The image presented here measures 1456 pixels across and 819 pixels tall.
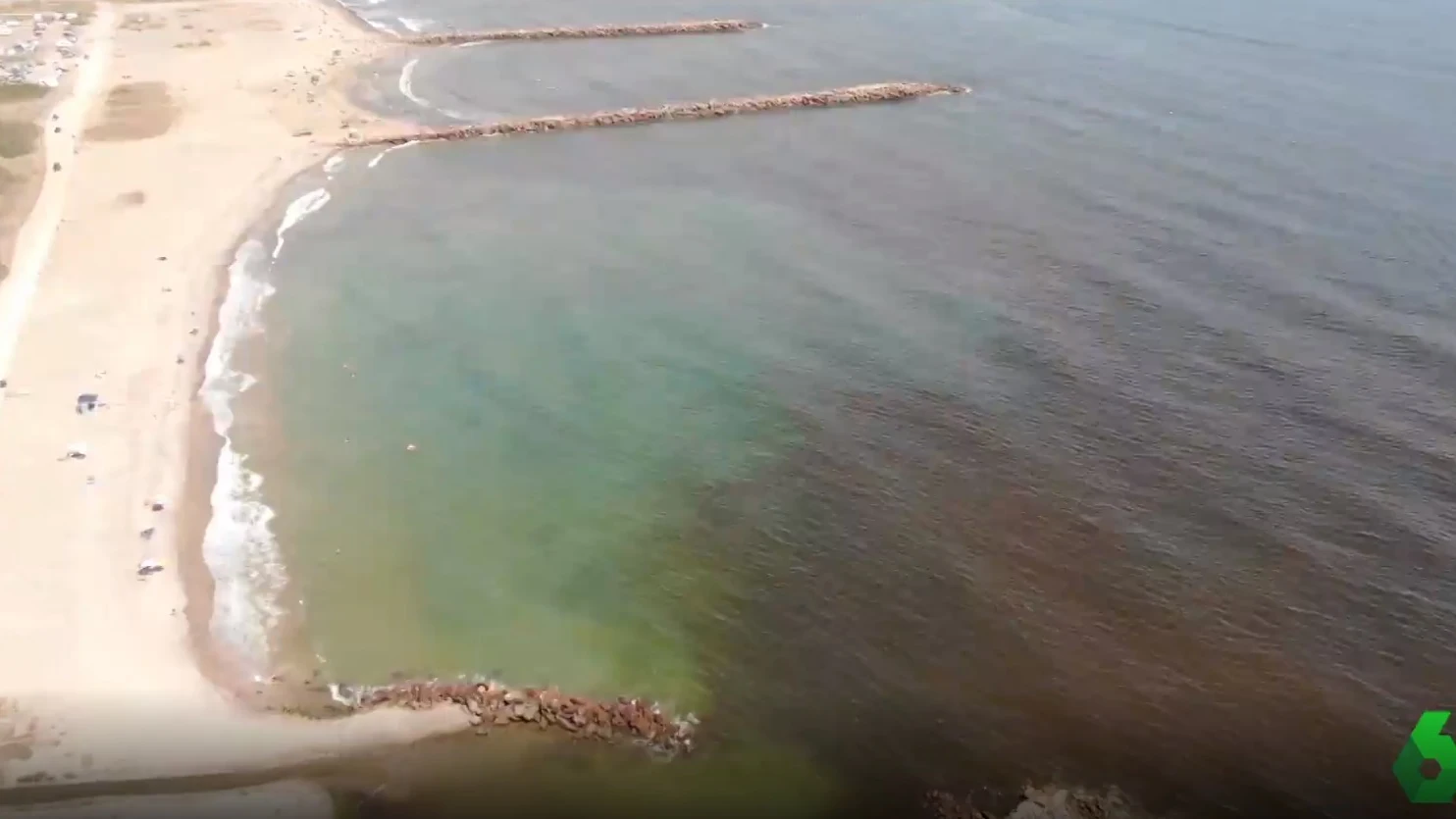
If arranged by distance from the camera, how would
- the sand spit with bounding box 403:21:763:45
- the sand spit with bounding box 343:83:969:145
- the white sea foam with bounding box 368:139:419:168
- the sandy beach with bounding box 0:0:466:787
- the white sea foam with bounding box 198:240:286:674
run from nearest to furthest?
the sandy beach with bounding box 0:0:466:787 < the white sea foam with bounding box 198:240:286:674 < the white sea foam with bounding box 368:139:419:168 < the sand spit with bounding box 343:83:969:145 < the sand spit with bounding box 403:21:763:45

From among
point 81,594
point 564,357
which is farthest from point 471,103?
point 81,594

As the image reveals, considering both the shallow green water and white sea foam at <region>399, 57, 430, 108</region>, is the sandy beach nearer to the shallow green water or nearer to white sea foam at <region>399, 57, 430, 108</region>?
the shallow green water

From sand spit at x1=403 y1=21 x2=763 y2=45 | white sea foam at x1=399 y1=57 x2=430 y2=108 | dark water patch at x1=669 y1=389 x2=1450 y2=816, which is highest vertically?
sand spit at x1=403 y1=21 x2=763 y2=45

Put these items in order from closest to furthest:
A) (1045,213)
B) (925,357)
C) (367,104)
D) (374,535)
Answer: (374,535) < (925,357) < (1045,213) < (367,104)

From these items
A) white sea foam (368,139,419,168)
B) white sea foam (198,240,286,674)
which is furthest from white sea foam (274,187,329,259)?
white sea foam (198,240,286,674)

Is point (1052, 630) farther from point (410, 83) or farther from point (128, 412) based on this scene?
point (410, 83)

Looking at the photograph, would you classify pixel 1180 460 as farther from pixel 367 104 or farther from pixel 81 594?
pixel 367 104

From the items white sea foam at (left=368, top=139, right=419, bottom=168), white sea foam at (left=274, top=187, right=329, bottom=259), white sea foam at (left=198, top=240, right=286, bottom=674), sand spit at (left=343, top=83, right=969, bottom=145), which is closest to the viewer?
white sea foam at (left=198, top=240, right=286, bottom=674)
